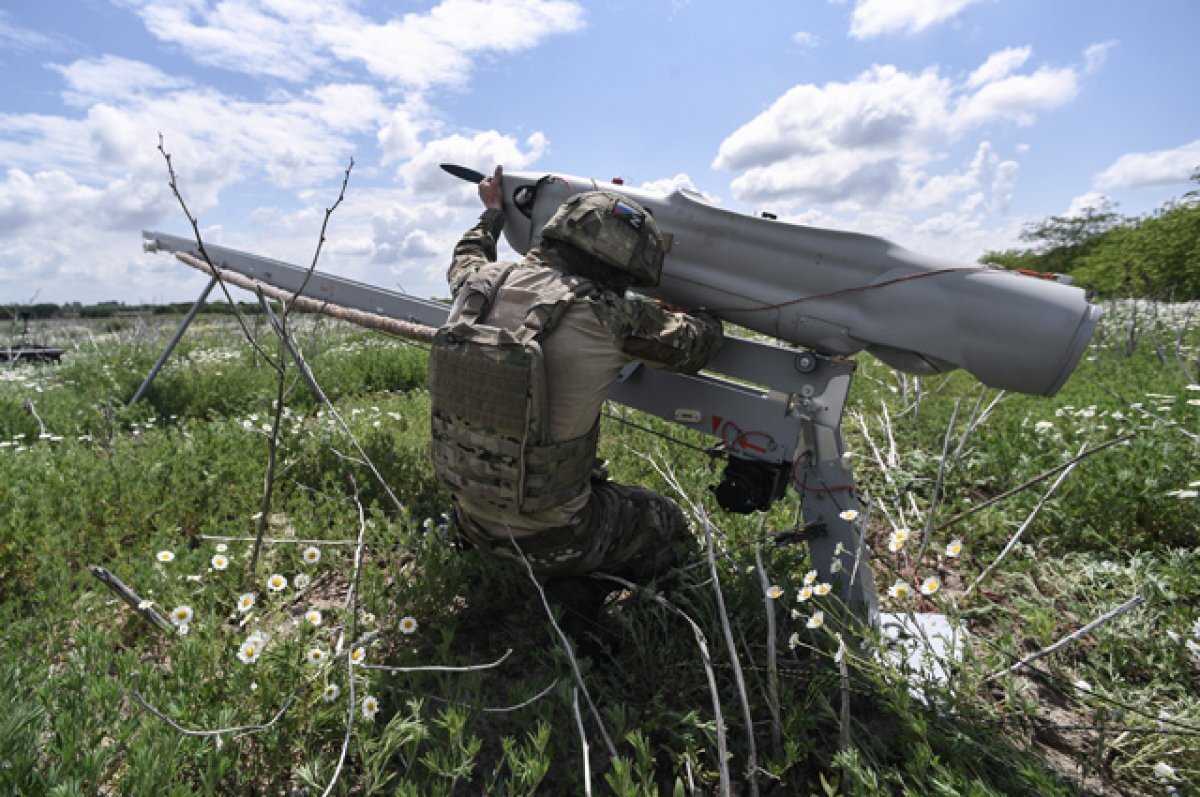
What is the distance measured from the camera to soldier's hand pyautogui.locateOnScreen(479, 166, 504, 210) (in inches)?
128

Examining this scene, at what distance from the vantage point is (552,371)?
2332mm

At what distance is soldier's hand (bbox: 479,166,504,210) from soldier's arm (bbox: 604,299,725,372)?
1.25 meters

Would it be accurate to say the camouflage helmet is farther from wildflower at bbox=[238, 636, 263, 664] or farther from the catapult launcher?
wildflower at bbox=[238, 636, 263, 664]

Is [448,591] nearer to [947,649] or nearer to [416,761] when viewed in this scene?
[416,761]

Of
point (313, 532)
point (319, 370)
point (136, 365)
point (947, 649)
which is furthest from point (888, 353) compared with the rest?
point (136, 365)

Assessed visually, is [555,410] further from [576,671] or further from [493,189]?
[493,189]

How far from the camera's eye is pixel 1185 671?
7.62 ft

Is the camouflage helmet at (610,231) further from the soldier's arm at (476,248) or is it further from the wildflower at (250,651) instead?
the wildflower at (250,651)

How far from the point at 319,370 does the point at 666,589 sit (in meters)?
5.33

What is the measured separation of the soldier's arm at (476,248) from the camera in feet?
9.39

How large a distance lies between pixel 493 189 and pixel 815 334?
182 centimetres

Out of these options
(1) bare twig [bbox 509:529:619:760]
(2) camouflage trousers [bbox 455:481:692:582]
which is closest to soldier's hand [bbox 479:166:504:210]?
(2) camouflage trousers [bbox 455:481:692:582]

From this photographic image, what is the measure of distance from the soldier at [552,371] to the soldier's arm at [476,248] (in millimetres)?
257

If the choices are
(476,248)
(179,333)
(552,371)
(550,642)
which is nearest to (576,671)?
(550,642)
